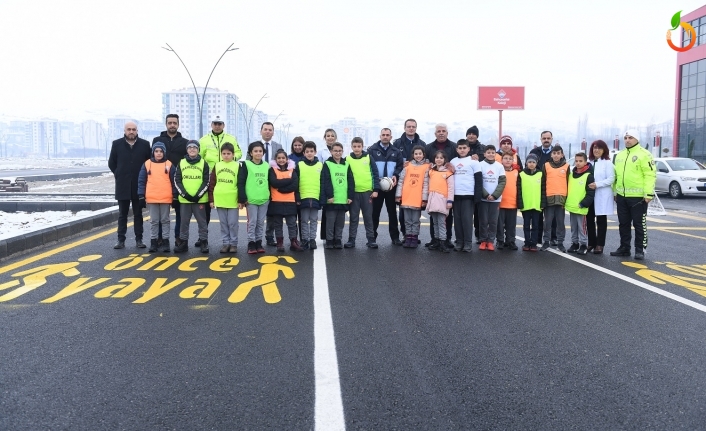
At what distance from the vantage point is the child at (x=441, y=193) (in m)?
9.02

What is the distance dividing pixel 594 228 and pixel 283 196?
191 inches

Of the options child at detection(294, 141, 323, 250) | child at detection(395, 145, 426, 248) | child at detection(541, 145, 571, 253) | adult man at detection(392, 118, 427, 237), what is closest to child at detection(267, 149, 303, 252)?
child at detection(294, 141, 323, 250)

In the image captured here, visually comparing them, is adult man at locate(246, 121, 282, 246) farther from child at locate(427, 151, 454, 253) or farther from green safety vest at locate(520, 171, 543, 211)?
green safety vest at locate(520, 171, 543, 211)

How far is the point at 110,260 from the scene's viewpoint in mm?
7996

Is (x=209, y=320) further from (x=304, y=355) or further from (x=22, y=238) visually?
(x=22, y=238)

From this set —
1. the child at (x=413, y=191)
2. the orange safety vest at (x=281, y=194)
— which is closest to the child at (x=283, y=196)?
the orange safety vest at (x=281, y=194)

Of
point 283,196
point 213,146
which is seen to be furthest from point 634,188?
point 213,146

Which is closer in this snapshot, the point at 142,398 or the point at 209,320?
the point at 142,398

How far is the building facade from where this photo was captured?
4456cm

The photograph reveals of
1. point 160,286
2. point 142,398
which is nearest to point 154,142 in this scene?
point 160,286

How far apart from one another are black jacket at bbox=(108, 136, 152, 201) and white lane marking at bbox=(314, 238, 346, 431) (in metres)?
4.17

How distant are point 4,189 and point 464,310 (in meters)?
24.5

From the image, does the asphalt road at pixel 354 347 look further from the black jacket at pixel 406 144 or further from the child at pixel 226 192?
the black jacket at pixel 406 144

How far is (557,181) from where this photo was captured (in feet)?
30.2
